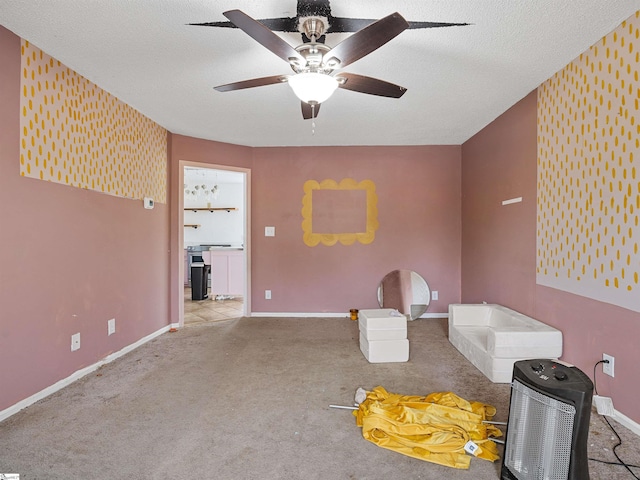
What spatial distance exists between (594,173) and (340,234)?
301cm

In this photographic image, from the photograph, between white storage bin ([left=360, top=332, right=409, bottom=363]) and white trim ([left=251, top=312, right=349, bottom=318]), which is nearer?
white storage bin ([left=360, top=332, right=409, bottom=363])

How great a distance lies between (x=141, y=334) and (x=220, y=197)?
506cm

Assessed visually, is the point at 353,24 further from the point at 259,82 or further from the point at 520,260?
the point at 520,260

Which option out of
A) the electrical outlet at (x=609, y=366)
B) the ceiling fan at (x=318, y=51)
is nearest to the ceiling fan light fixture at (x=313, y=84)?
the ceiling fan at (x=318, y=51)

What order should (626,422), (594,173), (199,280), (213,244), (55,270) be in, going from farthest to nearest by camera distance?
1. (213,244)
2. (199,280)
3. (55,270)
4. (594,173)
5. (626,422)

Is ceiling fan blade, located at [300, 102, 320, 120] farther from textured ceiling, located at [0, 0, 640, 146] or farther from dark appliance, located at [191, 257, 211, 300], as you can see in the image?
dark appliance, located at [191, 257, 211, 300]

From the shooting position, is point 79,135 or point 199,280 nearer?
point 79,135

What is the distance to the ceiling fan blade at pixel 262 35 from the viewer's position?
4.85 feet

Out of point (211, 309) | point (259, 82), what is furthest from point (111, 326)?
point (259, 82)

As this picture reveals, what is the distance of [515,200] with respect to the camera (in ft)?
11.0

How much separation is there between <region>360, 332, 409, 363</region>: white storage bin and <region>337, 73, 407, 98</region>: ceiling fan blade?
2044 millimetres

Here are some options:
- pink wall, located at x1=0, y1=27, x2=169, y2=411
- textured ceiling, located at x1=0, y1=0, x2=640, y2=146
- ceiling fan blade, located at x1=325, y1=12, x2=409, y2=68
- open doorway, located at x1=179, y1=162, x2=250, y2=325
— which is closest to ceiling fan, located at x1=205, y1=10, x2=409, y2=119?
ceiling fan blade, located at x1=325, y1=12, x2=409, y2=68

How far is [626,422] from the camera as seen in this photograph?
80.7 inches

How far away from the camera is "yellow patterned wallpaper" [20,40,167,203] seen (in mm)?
2359
